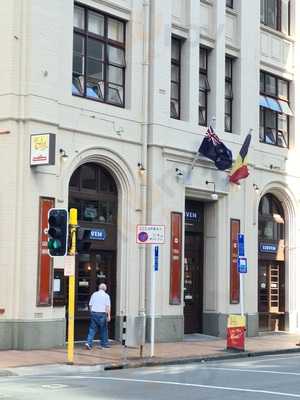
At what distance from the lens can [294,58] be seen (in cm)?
3325

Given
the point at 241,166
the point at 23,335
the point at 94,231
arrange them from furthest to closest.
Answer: the point at 241,166 < the point at 94,231 < the point at 23,335

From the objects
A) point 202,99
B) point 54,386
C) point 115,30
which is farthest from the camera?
point 202,99

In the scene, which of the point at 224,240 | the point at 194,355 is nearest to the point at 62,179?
the point at 194,355

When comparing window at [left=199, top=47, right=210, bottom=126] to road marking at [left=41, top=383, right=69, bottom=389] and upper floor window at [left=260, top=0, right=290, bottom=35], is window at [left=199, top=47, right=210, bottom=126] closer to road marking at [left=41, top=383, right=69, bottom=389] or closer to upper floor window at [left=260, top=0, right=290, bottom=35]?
upper floor window at [left=260, top=0, right=290, bottom=35]

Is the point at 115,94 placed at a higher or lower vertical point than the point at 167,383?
higher

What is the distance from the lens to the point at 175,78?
26.8 metres

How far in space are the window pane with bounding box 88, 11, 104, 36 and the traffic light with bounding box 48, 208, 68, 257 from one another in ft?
25.7

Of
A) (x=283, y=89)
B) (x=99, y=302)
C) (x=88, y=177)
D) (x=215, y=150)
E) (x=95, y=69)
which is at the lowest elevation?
(x=99, y=302)

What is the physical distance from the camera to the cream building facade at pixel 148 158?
69.5 ft

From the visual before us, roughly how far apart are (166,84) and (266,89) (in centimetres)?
725

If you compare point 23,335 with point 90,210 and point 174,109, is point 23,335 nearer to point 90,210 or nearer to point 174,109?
point 90,210

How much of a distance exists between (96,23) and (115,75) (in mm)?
1676

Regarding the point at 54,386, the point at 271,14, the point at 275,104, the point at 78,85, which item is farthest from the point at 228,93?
the point at 54,386

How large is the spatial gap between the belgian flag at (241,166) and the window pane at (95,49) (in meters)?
6.08
